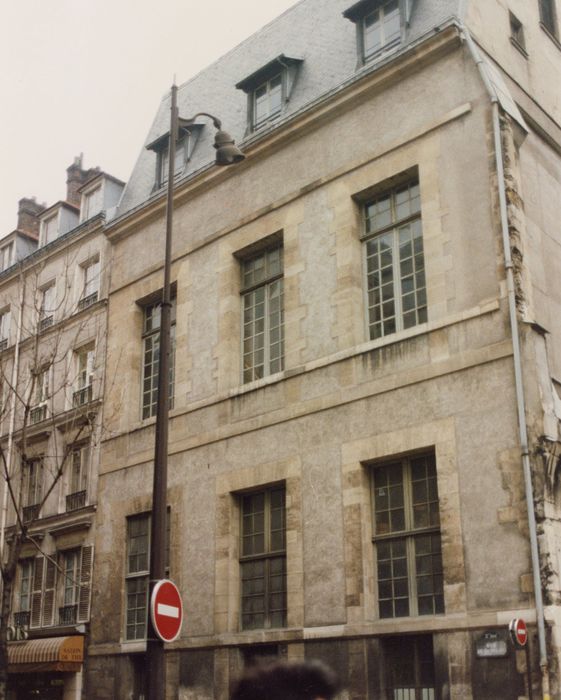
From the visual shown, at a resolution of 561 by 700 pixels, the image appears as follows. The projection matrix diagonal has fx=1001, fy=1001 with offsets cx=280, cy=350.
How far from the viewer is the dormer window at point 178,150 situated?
20.1 meters

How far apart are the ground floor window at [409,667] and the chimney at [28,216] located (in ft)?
58.4

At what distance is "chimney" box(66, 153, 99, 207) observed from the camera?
1084 inches

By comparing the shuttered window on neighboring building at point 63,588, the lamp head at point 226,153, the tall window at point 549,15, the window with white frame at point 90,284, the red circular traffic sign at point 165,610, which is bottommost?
the red circular traffic sign at point 165,610

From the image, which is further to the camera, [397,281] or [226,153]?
[397,281]

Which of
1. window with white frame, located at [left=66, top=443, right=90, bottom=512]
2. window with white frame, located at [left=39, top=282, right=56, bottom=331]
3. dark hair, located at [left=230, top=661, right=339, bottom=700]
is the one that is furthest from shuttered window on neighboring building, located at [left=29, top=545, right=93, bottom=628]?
dark hair, located at [left=230, top=661, right=339, bottom=700]

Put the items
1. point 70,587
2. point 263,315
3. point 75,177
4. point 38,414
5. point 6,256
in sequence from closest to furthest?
1. point 263,315
2. point 70,587
3. point 38,414
4. point 6,256
5. point 75,177

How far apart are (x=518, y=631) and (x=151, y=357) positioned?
9.82 m

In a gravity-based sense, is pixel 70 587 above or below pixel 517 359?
below

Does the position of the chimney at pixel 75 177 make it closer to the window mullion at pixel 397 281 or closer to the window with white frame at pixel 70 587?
the window with white frame at pixel 70 587

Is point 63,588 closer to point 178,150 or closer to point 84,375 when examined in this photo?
point 84,375

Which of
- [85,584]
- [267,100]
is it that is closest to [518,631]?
[85,584]

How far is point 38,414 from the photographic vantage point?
22.1 metres

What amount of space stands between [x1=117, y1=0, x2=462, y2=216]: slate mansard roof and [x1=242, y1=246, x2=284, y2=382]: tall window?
238 cm

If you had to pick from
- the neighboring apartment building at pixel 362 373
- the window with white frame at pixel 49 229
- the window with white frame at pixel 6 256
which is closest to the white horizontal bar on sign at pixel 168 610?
the neighboring apartment building at pixel 362 373
